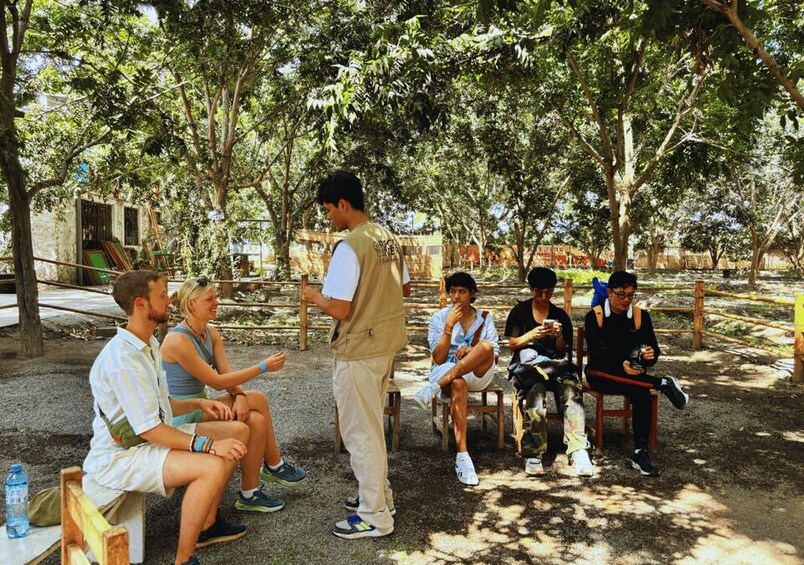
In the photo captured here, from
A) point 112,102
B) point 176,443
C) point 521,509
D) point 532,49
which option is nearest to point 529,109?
point 532,49

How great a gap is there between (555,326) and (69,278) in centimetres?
1641

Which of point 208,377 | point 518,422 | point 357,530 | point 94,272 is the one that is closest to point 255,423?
point 208,377

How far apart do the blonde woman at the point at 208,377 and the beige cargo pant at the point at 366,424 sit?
0.43 m

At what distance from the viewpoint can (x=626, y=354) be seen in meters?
4.29

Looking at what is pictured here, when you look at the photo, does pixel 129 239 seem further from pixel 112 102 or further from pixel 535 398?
pixel 535 398

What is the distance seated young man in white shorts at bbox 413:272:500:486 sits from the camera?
403cm

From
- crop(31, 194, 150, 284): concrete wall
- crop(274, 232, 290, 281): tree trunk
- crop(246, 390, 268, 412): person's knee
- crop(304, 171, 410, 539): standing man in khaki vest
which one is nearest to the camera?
crop(304, 171, 410, 539): standing man in khaki vest

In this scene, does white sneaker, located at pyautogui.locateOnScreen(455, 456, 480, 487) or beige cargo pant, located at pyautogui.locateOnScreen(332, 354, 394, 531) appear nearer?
beige cargo pant, located at pyautogui.locateOnScreen(332, 354, 394, 531)

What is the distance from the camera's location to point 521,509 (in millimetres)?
3426

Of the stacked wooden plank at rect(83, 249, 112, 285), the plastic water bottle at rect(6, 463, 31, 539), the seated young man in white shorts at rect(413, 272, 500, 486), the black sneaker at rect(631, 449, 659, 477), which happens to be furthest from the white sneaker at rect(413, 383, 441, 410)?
the stacked wooden plank at rect(83, 249, 112, 285)

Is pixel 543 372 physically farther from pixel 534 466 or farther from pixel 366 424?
pixel 366 424

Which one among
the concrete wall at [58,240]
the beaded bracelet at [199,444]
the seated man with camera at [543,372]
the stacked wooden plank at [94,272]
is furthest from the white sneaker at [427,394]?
the stacked wooden plank at [94,272]

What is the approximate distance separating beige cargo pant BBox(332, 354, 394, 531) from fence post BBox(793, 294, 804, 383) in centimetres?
559

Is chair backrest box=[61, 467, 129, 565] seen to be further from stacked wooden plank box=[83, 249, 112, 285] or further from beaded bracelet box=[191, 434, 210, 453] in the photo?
stacked wooden plank box=[83, 249, 112, 285]
